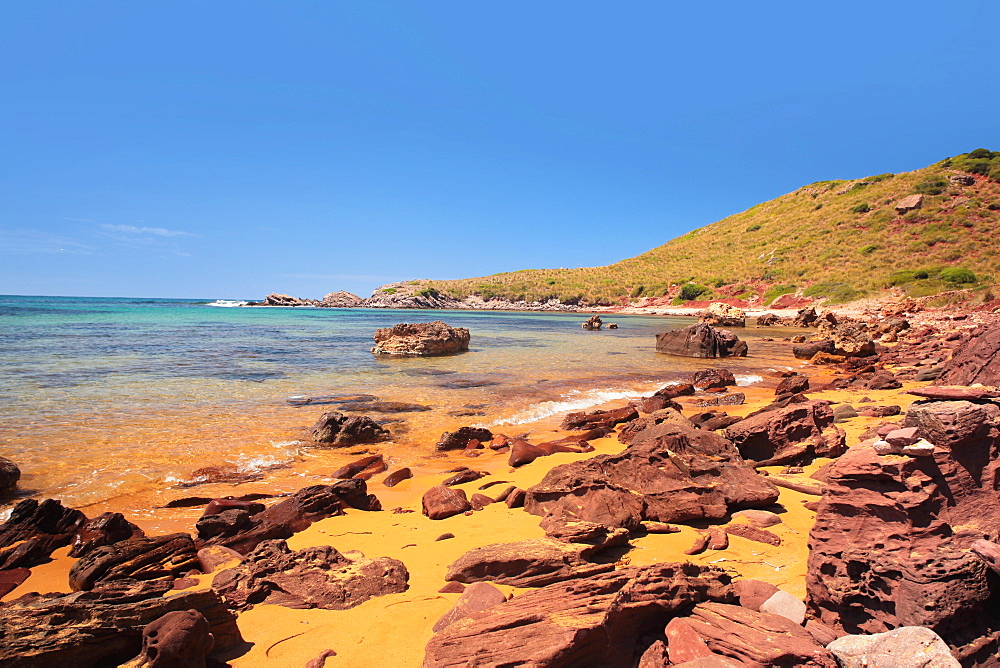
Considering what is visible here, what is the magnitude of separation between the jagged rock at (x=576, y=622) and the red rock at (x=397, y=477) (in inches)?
157

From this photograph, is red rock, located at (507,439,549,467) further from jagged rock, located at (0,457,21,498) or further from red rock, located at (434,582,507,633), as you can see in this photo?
jagged rock, located at (0,457,21,498)

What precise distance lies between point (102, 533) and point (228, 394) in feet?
25.1

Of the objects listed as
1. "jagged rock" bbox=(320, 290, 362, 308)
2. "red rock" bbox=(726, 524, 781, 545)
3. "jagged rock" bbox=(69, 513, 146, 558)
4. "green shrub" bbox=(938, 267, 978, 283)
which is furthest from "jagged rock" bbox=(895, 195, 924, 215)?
"jagged rock" bbox=(320, 290, 362, 308)

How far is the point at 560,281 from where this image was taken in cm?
10119

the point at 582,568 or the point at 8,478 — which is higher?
the point at 582,568

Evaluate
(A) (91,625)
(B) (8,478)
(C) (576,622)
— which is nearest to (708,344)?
(C) (576,622)

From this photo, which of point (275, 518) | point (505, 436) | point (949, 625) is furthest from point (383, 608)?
point (505, 436)

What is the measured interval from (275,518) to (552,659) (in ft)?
12.2

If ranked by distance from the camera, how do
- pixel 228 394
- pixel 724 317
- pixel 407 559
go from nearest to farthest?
pixel 407 559
pixel 228 394
pixel 724 317

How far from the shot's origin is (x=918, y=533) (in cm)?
295

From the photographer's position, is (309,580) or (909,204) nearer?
(309,580)

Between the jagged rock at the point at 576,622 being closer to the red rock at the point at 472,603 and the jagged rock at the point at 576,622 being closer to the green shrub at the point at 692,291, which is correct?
the red rock at the point at 472,603

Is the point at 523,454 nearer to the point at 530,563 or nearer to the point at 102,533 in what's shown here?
the point at 530,563

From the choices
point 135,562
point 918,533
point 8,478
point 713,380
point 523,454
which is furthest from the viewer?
point 713,380
